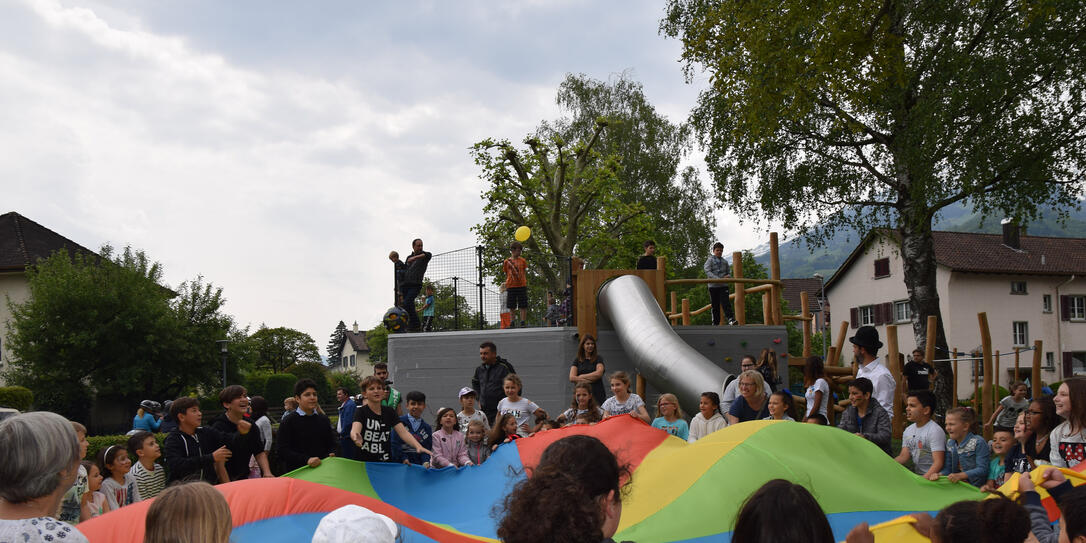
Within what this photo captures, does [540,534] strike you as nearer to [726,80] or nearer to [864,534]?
[864,534]

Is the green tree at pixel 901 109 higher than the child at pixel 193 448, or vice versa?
the green tree at pixel 901 109

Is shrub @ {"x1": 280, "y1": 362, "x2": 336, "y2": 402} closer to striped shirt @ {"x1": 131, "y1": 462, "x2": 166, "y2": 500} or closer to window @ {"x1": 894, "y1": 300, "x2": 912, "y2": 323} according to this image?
window @ {"x1": 894, "y1": 300, "x2": 912, "y2": 323}

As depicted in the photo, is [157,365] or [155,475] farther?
[157,365]

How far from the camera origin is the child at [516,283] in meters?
17.3

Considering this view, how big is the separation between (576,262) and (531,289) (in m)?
2.09

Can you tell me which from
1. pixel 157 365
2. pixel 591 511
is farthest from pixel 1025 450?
pixel 157 365

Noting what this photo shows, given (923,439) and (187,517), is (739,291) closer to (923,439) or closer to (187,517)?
(923,439)

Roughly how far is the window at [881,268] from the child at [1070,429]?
49.0 m

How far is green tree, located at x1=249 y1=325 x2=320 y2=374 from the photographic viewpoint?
81.8 m

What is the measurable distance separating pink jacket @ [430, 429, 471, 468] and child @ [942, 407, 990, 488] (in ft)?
15.5

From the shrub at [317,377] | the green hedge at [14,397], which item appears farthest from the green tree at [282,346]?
the green hedge at [14,397]

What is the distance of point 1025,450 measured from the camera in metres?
6.39

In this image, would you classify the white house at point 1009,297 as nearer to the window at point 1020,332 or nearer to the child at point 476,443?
the window at point 1020,332

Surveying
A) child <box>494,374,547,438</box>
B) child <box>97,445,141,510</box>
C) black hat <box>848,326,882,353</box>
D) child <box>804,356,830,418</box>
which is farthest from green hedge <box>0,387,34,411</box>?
black hat <box>848,326,882,353</box>
